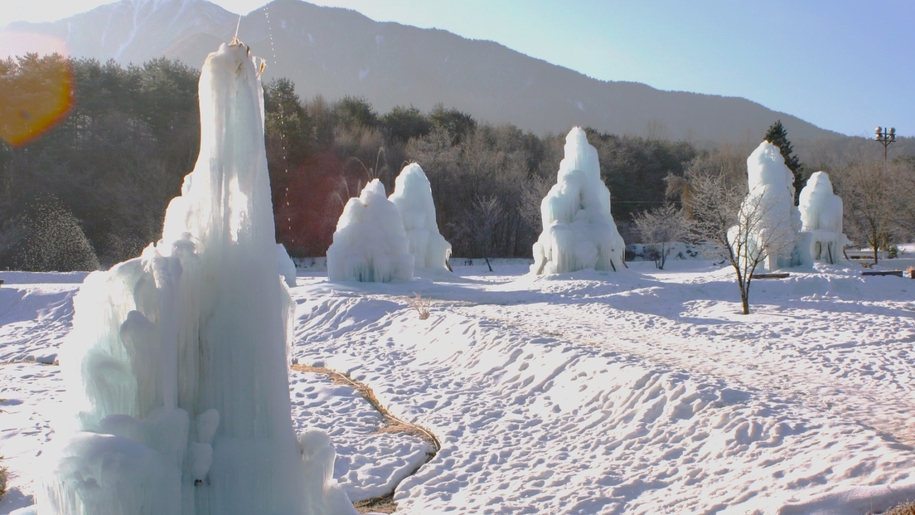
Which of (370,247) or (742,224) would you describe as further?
(370,247)

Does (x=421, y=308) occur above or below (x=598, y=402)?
above

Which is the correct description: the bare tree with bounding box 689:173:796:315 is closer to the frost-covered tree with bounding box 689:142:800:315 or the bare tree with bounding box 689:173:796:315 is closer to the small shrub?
the frost-covered tree with bounding box 689:142:800:315

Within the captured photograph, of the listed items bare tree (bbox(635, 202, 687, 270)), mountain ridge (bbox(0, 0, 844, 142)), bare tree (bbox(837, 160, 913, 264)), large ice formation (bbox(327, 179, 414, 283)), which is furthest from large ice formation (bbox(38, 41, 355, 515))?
mountain ridge (bbox(0, 0, 844, 142))

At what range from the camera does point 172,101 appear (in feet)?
115

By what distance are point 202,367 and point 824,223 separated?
23.5 meters

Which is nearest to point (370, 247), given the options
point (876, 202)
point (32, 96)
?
point (32, 96)

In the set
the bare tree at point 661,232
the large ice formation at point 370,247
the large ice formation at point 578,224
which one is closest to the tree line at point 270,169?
the bare tree at point 661,232

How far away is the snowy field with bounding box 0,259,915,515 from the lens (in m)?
5.16

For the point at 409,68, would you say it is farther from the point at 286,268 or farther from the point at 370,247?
the point at 370,247

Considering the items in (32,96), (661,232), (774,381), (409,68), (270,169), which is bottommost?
(774,381)

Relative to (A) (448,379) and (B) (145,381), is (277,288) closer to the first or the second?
(B) (145,381)

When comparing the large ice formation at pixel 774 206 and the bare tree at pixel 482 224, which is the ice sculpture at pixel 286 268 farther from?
the bare tree at pixel 482 224

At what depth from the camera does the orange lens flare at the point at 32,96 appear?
29.4 metres

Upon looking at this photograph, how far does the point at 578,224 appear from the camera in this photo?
66.0 feet
